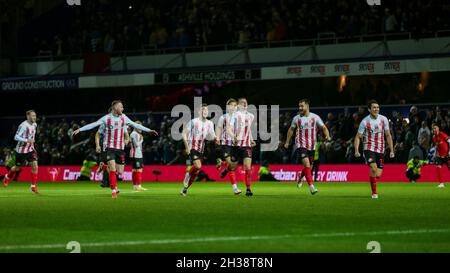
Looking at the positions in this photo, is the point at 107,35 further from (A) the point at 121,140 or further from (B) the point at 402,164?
(A) the point at 121,140

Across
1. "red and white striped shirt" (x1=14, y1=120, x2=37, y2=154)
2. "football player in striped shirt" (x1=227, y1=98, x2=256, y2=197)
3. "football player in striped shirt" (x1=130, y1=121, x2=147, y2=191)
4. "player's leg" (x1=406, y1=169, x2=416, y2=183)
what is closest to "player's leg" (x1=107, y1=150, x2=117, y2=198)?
"football player in striped shirt" (x1=227, y1=98, x2=256, y2=197)

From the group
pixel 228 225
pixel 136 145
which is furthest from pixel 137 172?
pixel 228 225

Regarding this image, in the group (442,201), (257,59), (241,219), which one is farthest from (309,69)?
(241,219)

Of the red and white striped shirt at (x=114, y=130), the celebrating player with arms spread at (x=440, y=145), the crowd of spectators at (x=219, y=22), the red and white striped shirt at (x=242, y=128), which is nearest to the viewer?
the red and white striped shirt at (x=114, y=130)

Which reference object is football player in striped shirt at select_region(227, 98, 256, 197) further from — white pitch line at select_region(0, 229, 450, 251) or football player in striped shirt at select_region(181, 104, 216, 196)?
white pitch line at select_region(0, 229, 450, 251)

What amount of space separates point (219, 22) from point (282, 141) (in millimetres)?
7326

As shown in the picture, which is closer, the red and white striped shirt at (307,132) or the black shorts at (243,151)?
the black shorts at (243,151)

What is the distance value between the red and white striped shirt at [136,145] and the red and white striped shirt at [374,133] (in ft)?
32.4

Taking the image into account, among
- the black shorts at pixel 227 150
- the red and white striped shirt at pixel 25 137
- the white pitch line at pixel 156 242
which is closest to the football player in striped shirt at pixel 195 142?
the black shorts at pixel 227 150

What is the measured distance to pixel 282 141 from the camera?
3947cm

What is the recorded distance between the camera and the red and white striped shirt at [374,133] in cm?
2286

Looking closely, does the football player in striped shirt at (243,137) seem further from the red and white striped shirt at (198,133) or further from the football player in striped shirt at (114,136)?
the football player in striped shirt at (114,136)

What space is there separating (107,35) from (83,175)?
8.23 meters

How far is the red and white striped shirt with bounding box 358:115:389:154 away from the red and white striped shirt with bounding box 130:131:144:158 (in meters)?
9.87
